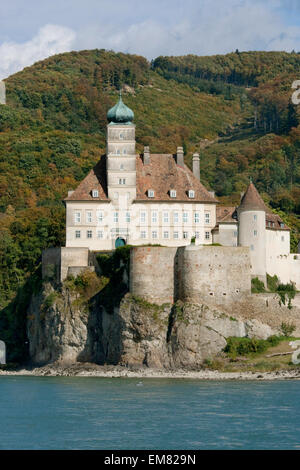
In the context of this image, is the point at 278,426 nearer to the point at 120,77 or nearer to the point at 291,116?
the point at 291,116

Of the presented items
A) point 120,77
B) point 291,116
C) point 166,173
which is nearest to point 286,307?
point 166,173

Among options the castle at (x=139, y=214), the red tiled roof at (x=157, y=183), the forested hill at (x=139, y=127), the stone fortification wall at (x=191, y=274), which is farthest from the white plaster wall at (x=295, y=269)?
the forested hill at (x=139, y=127)

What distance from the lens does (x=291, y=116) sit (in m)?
134

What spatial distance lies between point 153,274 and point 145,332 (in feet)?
13.4

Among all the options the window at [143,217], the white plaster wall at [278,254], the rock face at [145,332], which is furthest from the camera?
the window at [143,217]

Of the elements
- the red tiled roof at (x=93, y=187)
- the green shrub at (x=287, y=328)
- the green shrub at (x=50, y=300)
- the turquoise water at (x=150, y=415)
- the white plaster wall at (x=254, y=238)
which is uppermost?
the red tiled roof at (x=93, y=187)

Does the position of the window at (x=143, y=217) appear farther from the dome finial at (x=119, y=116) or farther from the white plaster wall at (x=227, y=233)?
the dome finial at (x=119, y=116)

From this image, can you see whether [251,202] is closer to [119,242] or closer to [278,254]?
[278,254]

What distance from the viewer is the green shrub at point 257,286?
68.1 meters

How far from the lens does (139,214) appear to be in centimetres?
7388

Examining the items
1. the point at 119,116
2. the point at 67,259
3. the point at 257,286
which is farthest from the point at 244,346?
the point at 119,116

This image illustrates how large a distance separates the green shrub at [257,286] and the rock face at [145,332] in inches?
105

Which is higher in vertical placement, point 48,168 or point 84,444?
point 48,168

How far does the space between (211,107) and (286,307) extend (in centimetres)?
10559
